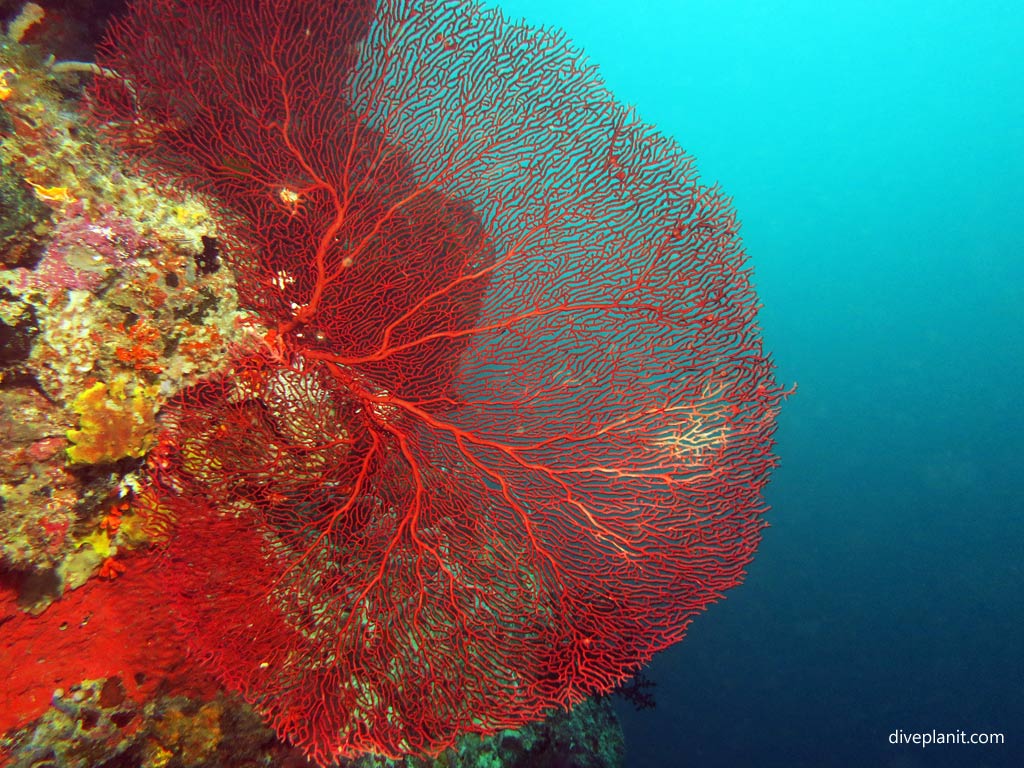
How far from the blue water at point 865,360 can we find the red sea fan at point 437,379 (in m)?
18.5

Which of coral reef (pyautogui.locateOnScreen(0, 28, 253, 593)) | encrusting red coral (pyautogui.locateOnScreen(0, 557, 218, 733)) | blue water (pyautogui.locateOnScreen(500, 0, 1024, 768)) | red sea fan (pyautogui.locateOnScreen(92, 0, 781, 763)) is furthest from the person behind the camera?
blue water (pyautogui.locateOnScreen(500, 0, 1024, 768))

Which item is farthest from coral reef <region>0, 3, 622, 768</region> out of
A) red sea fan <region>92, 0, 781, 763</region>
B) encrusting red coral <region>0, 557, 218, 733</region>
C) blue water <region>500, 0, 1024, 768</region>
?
blue water <region>500, 0, 1024, 768</region>

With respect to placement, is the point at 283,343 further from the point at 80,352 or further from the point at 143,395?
the point at 80,352

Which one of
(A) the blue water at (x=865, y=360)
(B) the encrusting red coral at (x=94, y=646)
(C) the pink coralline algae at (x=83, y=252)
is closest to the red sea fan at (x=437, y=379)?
(B) the encrusting red coral at (x=94, y=646)

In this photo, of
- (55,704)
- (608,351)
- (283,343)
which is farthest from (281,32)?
(55,704)

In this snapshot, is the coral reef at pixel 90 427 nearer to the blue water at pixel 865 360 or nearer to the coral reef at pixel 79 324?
the coral reef at pixel 79 324

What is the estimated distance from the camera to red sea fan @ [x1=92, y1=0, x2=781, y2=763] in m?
2.36

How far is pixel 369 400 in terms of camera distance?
2676 mm

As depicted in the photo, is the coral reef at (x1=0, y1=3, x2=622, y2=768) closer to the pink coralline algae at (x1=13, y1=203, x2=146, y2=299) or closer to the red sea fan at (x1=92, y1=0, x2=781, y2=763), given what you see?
the pink coralline algae at (x1=13, y1=203, x2=146, y2=299)

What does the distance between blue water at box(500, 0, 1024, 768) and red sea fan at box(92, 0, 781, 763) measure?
18.5 metres

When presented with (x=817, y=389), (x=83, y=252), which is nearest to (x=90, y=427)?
(x=83, y=252)

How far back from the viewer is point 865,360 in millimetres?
30688

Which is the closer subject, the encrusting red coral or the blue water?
the encrusting red coral

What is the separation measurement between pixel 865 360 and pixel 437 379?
36.9m
